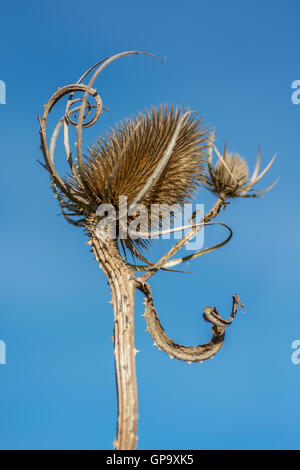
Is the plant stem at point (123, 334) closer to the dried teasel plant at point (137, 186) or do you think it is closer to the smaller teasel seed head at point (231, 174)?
the dried teasel plant at point (137, 186)

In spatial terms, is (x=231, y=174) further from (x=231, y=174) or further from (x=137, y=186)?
(x=137, y=186)

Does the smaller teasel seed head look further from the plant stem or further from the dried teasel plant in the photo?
the plant stem

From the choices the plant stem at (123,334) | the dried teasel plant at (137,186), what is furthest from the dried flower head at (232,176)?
the plant stem at (123,334)

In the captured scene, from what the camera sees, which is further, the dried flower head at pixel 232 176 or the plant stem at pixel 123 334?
the dried flower head at pixel 232 176

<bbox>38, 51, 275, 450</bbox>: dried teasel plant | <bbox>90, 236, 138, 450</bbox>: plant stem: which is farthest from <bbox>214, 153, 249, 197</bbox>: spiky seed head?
<bbox>90, 236, 138, 450</bbox>: plant stem
